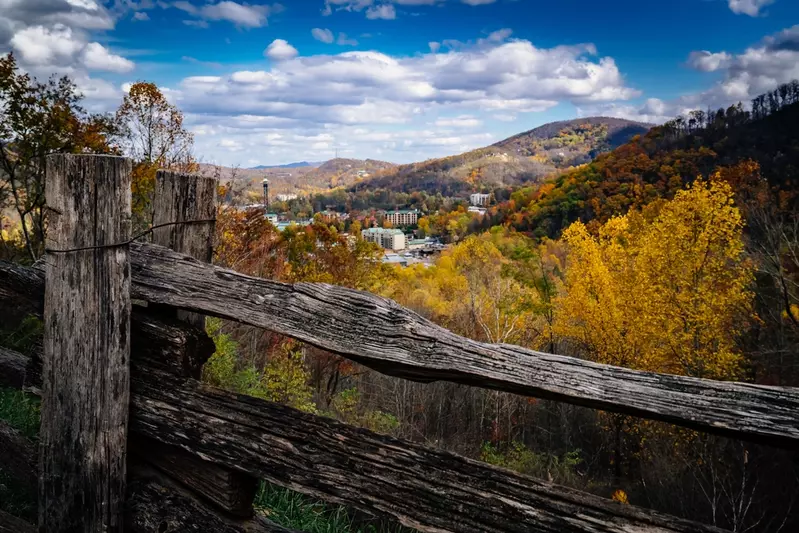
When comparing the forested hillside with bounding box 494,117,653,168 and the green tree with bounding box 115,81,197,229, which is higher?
the forested hillside with bounding box 494,117,653,168

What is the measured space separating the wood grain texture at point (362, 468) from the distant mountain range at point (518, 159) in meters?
119

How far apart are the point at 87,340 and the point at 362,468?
1016 millimetres

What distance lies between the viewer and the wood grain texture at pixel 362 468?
1.34 metres

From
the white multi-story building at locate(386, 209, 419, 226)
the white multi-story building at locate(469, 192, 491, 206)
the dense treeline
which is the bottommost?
the dense treeline

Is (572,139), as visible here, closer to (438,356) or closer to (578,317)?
(578,317)

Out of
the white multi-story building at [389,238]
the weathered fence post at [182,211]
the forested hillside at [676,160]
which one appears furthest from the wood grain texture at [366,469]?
the white multi-story building at [389,238]

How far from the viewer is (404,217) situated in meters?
102

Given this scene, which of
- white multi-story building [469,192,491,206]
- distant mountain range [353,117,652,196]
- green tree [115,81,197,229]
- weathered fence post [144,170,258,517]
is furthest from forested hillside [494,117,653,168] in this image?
weathered fence post [144,170,258,517]

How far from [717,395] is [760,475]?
718 inches

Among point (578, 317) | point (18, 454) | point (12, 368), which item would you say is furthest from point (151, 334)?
point (578, 317)

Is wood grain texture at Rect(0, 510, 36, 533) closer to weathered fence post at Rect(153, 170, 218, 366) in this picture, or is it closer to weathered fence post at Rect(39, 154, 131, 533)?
weathered fence post at Rect(39, 154, 131, 533)

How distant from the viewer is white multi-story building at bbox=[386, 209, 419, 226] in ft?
329

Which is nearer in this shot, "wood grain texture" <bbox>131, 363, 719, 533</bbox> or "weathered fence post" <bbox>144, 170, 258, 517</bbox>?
"wood grain texture" <bbox>131, 363, 719, 533</bbox>

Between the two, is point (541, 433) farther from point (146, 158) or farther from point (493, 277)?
point (146, 158)
